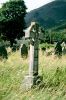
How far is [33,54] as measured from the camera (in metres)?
12.8

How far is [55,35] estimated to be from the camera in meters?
124

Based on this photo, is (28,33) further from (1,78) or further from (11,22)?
(11,22)

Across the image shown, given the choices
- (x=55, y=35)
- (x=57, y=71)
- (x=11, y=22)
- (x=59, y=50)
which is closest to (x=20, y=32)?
(x=11, y=22)

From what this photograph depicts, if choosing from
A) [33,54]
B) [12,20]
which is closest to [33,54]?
[33,54]

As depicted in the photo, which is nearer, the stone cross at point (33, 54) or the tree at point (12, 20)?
the stone cross at point (33, 54)

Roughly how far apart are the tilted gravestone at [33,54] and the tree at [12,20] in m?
58.4

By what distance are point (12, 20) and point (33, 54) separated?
204 feet

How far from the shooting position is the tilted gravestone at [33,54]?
12.2 meters

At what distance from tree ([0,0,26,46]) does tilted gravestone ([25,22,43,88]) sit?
5843 cm

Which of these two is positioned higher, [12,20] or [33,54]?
[33,54]

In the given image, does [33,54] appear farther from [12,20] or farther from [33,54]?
[12,20]

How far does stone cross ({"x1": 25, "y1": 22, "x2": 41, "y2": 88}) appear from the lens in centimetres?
1225

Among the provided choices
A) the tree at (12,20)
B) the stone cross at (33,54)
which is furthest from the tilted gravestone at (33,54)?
the tree at (12,20)

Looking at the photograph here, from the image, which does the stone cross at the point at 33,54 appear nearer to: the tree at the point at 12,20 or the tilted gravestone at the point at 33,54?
the tilted gravestone at the point at 33,54
